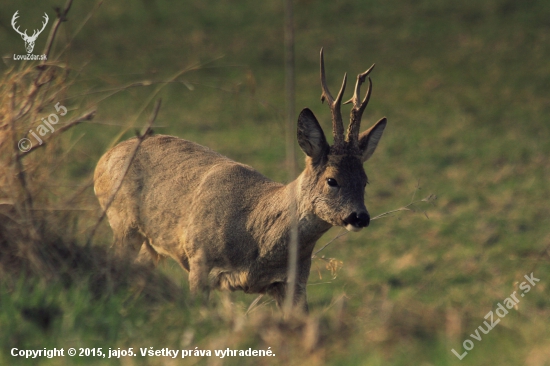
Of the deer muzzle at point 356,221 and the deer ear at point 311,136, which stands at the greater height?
the deer ear at point 311,136

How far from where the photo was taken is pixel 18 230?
5.88 metres

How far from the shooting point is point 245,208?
6.82 metres

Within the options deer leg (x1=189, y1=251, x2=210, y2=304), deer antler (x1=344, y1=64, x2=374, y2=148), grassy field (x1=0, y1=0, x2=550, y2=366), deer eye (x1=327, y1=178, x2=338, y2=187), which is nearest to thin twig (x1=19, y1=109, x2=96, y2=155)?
grassy field (x1=0, y1=0, x2=550, y2=366)

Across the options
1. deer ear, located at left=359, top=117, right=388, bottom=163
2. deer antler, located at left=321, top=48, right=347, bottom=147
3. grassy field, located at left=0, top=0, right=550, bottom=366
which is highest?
deer antler, located at left=321, top=48, right=347, bottom=147

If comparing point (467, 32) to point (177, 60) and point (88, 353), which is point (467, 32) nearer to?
point (177, 60)

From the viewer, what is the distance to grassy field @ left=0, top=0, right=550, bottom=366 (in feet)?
14.8

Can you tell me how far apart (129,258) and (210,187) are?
4.56ft

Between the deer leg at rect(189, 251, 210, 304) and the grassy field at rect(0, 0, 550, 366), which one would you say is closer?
the grassy field at rect(0, 0, 550, 366)

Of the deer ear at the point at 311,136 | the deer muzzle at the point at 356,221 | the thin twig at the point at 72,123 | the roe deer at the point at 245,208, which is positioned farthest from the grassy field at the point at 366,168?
the deer muzzle at the point at 356,221

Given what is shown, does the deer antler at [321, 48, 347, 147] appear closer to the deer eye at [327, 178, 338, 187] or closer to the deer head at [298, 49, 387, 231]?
the deer head at [298, 49, 387, 231]

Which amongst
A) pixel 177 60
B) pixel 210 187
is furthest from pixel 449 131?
pixel 210 187

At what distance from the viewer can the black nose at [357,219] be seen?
615 centimetres

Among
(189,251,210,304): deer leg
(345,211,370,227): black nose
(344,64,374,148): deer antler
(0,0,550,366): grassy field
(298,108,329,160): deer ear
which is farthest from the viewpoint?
(298,108,329,160): deer ear

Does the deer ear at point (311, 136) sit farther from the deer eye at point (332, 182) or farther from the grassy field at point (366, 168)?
the grassy field at point (366, 168)
